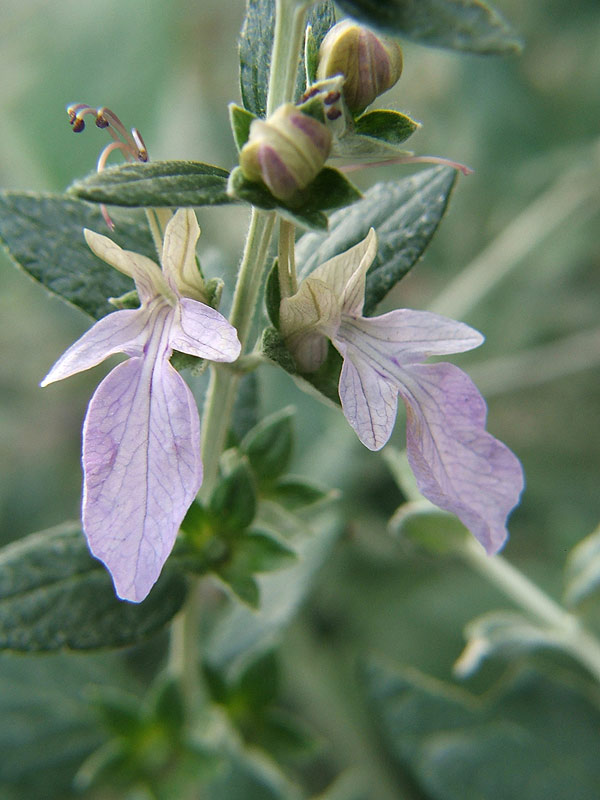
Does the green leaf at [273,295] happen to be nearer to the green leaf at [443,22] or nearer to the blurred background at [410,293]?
the green leaf at [443,22]

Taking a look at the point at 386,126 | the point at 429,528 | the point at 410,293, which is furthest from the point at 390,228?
the point at 410,293

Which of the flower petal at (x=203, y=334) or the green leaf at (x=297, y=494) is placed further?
the green leaf at (x=297, y=494)

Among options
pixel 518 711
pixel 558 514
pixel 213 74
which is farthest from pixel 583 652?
pixel 213 74

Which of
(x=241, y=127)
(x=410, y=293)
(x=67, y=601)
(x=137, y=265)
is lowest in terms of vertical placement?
(x=410, y=293)

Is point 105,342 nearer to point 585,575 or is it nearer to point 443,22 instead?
point 443,22

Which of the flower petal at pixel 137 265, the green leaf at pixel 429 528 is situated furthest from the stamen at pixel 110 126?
the green leaf at pixel 429 528

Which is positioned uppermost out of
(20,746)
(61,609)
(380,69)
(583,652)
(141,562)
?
(380,69)

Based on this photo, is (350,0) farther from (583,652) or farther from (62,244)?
(583,652)
